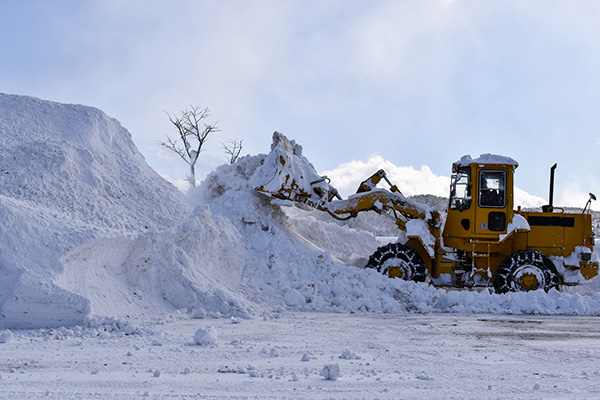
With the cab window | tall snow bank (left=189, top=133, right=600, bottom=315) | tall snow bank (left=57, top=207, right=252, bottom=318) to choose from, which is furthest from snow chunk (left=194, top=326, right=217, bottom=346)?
the cab window

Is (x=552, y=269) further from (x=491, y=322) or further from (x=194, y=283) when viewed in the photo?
(x=194, y=283)

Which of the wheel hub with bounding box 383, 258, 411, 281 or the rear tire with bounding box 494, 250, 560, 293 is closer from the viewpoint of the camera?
the rear tire with bounding box 494, 250, 560, 293

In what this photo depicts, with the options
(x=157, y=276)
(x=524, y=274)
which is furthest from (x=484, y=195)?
(x=157, y=276)

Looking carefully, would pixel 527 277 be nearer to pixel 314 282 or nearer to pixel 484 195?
pixel 484 195

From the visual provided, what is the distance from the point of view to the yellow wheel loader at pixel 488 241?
478 inches

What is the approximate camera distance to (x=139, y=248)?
9852mm

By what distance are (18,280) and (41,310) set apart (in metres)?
0.50

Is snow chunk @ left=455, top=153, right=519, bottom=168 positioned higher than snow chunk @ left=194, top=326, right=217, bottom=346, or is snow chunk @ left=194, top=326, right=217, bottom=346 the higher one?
snow chunk @ left=455, top=153, right=519, bottom=168

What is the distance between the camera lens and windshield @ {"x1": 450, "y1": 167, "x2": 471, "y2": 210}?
12.4 metres

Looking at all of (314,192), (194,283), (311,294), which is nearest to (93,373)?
(194,283)

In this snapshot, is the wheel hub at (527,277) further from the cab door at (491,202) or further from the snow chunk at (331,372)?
the snow chunk at (331,372)

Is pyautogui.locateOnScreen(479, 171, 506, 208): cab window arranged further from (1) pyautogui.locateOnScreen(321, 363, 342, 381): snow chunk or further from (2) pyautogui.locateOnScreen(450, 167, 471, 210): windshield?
(1) pyautogui.locateOnScreen(321, 363, 342, 381): snow chunk

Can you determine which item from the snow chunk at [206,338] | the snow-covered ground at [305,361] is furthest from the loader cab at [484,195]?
the snow chunk at [206,338]

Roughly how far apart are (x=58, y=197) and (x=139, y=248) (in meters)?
1.64
